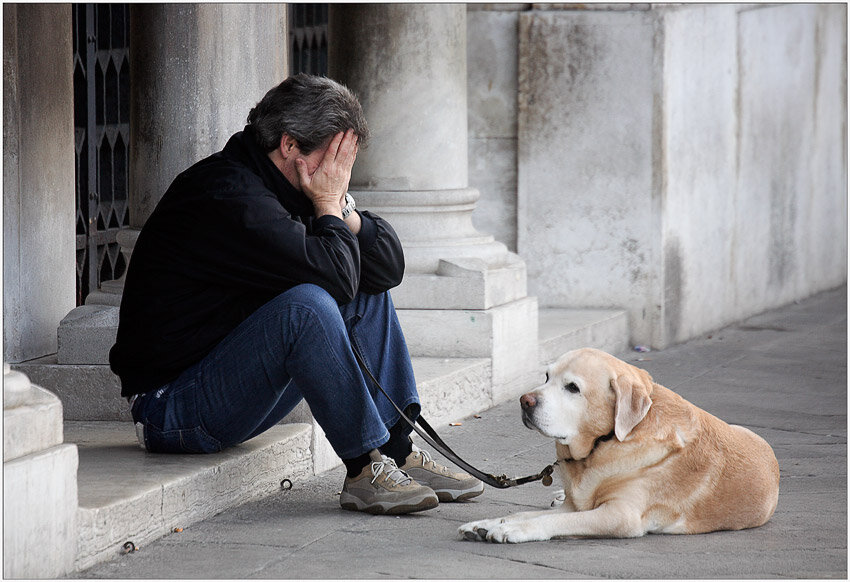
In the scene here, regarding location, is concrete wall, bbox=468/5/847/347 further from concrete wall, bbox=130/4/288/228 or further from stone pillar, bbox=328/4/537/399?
concrete wall, bbox=130/4/288/228

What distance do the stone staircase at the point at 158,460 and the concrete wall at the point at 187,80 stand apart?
779 millimetres

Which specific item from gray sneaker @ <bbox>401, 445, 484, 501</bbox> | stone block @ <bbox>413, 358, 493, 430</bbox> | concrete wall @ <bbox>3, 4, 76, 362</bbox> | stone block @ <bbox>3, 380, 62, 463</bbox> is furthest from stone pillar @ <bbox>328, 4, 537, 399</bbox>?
stone block @ <bbox>3, 380, 62, 463</bbox>

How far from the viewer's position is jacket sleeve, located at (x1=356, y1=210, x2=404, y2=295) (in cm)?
390

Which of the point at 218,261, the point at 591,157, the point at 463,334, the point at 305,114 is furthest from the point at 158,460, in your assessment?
the point at 591,157

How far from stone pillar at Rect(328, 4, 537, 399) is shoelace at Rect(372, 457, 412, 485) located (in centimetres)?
194

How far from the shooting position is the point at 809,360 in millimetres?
7238

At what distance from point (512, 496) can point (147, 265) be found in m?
1.43

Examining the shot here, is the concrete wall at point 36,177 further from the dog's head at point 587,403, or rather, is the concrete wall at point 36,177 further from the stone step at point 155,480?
the dog's head at point 587,403

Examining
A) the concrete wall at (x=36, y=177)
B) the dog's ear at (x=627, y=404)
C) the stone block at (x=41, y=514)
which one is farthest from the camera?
the concrete wall at (x=36, y=177)

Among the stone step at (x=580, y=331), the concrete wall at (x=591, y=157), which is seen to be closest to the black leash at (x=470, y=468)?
the stone step at (x=580, y=331)

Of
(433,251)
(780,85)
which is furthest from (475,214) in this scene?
(780,85)

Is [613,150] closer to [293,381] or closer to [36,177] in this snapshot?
[36,177]

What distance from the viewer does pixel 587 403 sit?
11.7ft

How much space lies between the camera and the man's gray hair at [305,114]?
3773mm
